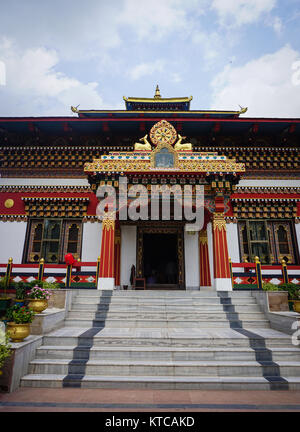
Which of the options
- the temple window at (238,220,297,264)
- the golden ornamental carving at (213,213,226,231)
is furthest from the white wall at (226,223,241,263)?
the golden ornamental carving at (213,213,226,231)

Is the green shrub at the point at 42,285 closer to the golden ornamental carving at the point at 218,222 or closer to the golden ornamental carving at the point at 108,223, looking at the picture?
the golden ornamental carving at the point at 108,223

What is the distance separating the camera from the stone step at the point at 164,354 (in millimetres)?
4613

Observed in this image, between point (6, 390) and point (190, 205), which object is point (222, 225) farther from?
point (6, 390)

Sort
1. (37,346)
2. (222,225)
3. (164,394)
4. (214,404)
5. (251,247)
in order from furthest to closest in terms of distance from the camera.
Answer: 1. (251,247)
2. (222,225)
3. (37,346)
4. (164,394)
5. (214,404)

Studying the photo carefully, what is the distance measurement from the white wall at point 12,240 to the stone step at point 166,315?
5486 millimetres

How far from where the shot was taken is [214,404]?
3.37 meters

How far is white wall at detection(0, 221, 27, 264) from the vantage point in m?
10.6

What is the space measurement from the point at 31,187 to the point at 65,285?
553 cm

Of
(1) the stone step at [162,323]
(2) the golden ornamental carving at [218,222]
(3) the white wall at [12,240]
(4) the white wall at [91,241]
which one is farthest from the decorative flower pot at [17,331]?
(3) the white wall at [12,240]

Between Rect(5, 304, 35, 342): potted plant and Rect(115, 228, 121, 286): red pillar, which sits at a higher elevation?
Rect(115, 228, 121, 286): red pillar

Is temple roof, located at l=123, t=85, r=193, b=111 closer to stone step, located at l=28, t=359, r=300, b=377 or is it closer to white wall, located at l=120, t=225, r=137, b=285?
white wall, located at l=120, t=225, r=137, b=285

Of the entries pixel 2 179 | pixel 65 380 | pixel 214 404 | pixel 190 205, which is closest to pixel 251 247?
pixel 190 205

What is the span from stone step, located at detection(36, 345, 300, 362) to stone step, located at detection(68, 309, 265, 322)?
1.70m

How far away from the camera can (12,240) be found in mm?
→ 10766
